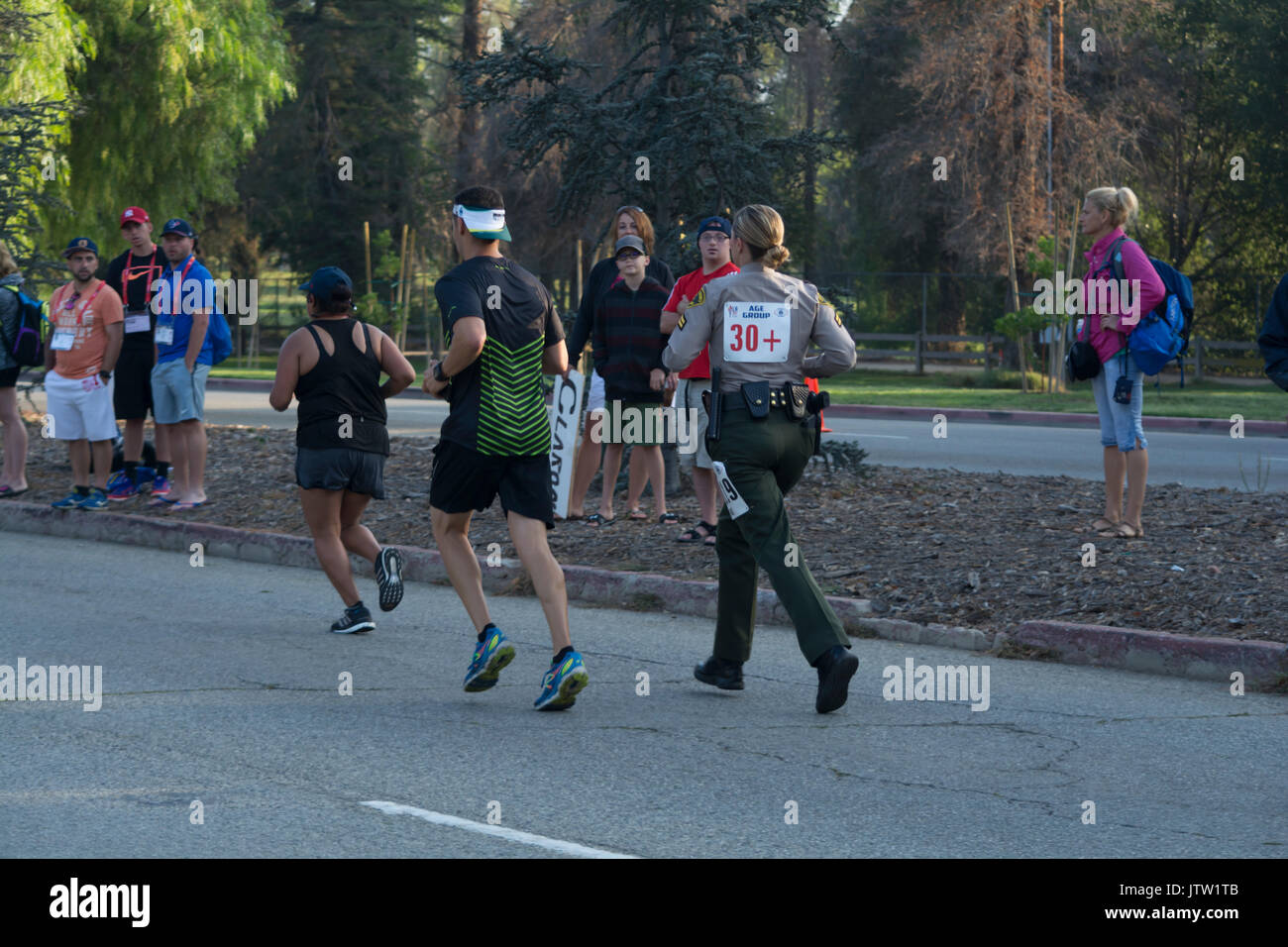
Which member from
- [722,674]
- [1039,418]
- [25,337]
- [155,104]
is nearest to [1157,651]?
[722,674]

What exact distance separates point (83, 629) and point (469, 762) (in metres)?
3.31

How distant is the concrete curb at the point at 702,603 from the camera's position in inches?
285

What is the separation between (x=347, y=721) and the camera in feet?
20.6

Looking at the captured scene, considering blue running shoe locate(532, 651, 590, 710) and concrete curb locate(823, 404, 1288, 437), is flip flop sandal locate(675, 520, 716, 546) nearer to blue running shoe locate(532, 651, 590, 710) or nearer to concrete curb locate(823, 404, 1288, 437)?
blue running shoe locate(532, 651, 590, 710)

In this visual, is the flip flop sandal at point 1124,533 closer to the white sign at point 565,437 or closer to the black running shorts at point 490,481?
the white sign at point 565,437

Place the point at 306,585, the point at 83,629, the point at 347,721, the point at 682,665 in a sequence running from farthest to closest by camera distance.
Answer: the point at 306,585 < the point at 83,629 < the point at 682,665 < the point at 347,721

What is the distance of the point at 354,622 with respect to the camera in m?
8.20

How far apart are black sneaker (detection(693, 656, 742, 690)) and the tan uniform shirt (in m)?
1.18

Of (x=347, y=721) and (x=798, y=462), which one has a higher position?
(x=798, y=462)

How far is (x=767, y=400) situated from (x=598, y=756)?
1658 millimetres

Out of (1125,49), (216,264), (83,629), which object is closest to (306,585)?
(83,629)

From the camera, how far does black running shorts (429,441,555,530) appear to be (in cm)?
654
